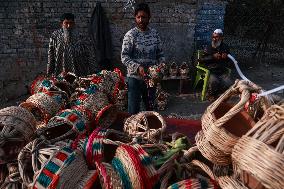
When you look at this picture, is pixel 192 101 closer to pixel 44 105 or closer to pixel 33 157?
pixel 44 105

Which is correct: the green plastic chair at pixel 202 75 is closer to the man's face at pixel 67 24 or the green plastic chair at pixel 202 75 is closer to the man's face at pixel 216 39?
the man's face at pixel 216 39

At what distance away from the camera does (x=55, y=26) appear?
257 inches

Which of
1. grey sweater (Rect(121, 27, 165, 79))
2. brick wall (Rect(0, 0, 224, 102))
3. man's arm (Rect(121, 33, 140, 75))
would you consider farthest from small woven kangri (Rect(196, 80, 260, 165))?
brick wall (Rect(0, 0, 224, 102))

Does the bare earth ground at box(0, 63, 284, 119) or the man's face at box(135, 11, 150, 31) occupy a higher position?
the man's face at box(135, 11, 150, 31)

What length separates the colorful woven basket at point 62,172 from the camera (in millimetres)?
1522

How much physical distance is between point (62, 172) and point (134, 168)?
347 mm

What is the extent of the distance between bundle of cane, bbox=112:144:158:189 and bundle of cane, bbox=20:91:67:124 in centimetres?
103

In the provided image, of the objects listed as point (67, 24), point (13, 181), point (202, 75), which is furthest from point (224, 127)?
point (202, 75)

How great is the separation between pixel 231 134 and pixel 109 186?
0.62 meters

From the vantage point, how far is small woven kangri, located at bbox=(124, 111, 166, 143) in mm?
2186

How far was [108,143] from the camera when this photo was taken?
1758mm

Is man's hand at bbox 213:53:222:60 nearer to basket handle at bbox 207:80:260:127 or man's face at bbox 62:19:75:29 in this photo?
man's face at bbox 62:19:75:29

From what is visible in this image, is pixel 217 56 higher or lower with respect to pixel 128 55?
lower

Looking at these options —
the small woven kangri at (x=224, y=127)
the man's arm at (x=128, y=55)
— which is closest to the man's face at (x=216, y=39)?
the man's arm at (x=128, y=55)
